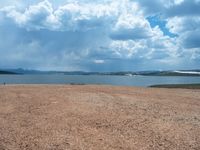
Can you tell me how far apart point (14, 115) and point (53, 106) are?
121 inches

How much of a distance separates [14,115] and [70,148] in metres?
6.57

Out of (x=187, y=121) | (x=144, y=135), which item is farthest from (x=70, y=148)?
(x=187, y=121)

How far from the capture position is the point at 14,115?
1564cm

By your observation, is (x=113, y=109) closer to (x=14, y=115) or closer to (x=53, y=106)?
(x=53, y=106)

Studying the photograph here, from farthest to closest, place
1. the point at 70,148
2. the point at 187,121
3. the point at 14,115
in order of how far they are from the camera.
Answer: the point at 14,115 < the point at 187,121 < the point at 70,148

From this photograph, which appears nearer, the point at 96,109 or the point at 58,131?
the point at 58,131

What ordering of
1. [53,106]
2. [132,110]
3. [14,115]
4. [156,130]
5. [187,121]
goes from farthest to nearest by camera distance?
1. [53,106]
2. [132,110]
3. [14,115]
4. [187,121]
5. [156,130]

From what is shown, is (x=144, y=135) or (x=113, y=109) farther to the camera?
(x=113, y=109)

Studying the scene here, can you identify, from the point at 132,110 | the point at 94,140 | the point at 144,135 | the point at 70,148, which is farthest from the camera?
the point at 132,110

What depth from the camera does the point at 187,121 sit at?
47.4 feet

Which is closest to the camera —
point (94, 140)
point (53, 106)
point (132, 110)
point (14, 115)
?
point (94, 140)

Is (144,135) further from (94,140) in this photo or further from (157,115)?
(157,115)

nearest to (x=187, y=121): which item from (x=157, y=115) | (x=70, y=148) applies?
(x=157, y=115)

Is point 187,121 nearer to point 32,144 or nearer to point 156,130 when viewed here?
point 156,130
